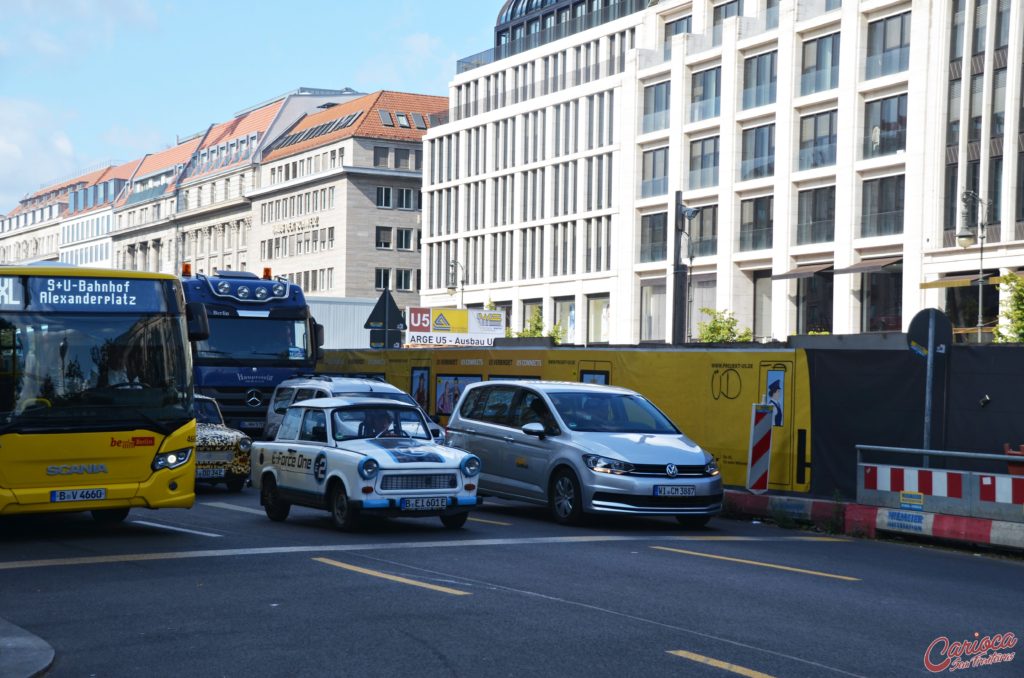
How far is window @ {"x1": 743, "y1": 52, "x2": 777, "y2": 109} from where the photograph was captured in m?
66.0

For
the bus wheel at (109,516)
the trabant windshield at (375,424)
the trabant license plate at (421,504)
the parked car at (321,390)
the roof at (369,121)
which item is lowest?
the bus wheel at (109,516)

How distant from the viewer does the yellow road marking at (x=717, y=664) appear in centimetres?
791

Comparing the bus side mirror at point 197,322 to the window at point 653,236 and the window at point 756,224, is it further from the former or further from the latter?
the window at point 653,236

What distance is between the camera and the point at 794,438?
65.5ft

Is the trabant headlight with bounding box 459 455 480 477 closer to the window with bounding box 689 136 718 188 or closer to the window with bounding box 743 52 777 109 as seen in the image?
the window with bounding box 743 52 777 109

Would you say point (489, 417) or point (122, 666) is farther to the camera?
point (489, 417)

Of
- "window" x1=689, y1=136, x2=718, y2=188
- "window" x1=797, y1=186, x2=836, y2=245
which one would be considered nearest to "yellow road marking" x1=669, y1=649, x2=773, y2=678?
"window" x1=797, y1=186, x2=836, y2=245

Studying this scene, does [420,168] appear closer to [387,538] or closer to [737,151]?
[737,151]

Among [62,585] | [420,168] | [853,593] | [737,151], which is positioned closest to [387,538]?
[62,585]

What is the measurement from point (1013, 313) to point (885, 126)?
15.6 m

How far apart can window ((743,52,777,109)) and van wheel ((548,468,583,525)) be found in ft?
166

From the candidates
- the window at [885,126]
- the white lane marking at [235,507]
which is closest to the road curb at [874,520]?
the white lane marking at [235,507]

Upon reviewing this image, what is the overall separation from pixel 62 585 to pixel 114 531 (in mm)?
4597

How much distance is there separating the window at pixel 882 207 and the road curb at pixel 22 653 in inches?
2078
